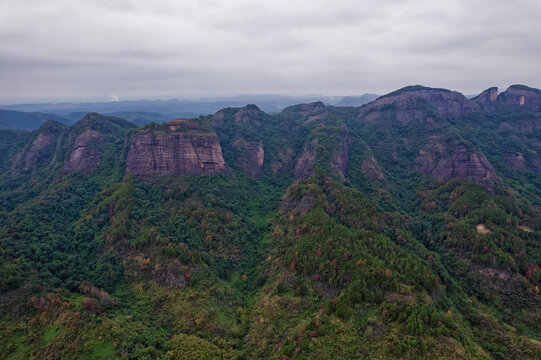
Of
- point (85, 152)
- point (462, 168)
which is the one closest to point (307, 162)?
point (462, 168)

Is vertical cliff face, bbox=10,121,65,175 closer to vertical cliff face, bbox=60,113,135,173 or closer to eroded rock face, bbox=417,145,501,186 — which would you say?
vertical cliff face, bbox=60,113,135,173

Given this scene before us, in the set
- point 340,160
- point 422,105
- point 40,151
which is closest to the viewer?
point 340,160

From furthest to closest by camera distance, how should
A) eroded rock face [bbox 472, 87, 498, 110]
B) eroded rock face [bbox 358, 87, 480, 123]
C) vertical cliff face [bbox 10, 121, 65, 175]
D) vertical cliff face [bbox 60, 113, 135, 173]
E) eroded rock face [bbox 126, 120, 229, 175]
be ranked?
eroded rock face [bbox 472, 87, 498, 110]
eroded rock face [bbox 358, 87, 480, 123]
vertical cliff face [bbox 10, 121, 65, 175]
vertical cliff face [bbox 60, 113, 135, 173]
eroded rock face [bbox 126, 120, 229, 175]

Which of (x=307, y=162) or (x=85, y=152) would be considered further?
(x=307, y=162)

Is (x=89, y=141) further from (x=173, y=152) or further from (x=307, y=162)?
(x=307, y=162)

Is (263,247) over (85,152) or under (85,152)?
under

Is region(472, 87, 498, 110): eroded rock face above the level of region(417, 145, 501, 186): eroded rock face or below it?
above

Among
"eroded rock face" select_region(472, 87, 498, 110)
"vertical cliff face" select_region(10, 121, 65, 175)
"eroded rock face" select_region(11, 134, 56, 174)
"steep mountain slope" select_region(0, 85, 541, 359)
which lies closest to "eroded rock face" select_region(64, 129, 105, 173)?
"steep mountain slope" select_region(0, 85, 541, 359)

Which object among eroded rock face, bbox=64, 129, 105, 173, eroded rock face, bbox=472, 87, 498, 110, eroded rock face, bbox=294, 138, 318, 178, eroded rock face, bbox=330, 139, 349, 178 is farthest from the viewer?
eroded rock face, bbox=472, 87, 498, 110
